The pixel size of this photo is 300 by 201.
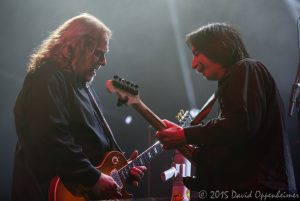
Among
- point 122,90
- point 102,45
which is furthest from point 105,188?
point 102,45

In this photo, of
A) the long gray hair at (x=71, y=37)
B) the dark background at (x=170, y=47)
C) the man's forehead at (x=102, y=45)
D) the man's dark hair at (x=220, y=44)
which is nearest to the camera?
the man's dark hair at (x=220, y=44)

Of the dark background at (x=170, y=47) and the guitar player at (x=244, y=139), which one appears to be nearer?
the guitar player at (x=244, y=139)

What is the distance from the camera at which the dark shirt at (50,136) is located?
2578mm

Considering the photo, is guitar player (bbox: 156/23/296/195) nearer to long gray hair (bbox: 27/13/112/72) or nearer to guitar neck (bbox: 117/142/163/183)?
guitar neck (bbox: 117/142/163/183)

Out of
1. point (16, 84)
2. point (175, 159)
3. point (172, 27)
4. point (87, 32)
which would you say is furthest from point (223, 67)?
point (172, 27)

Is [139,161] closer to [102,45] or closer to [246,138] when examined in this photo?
[102,45]

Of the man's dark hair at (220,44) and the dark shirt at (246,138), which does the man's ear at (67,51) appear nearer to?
the man's dark hair at (220,44)

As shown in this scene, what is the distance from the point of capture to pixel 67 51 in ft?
10.3

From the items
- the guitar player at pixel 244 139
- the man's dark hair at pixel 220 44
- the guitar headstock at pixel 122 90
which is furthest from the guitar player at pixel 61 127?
the man's dark hair at pixel 220 44

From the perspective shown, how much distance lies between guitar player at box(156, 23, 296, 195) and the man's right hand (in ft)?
1.97

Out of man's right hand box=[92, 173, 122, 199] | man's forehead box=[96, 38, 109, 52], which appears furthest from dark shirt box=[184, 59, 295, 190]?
man's forehead box=[96, 38, 109, 52]

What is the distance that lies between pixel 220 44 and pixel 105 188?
1.31 meters

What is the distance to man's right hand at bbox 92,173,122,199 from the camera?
8.80ft

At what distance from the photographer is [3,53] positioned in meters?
4.50
